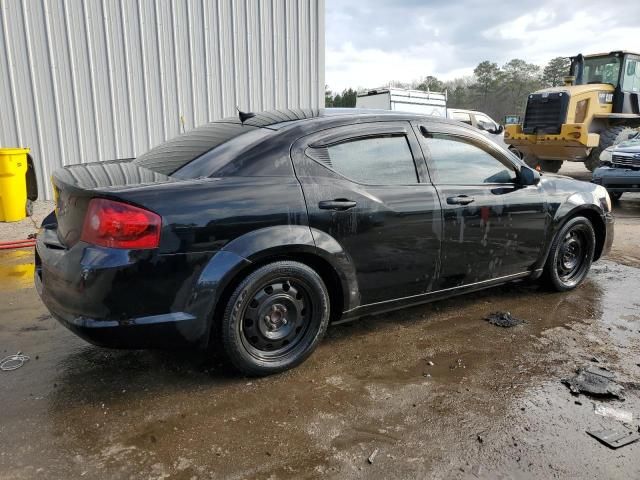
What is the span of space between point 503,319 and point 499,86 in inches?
2225

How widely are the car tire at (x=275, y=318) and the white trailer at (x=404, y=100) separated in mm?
17960

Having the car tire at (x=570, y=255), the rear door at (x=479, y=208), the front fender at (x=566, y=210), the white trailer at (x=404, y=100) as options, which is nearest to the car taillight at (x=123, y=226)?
the rear door at (x=479, y=208)

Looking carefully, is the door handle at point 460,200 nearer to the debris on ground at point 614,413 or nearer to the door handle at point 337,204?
the door handle at point 337,204

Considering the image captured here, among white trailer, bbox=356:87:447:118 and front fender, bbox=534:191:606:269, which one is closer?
front fender, bbox=534:191:606:269

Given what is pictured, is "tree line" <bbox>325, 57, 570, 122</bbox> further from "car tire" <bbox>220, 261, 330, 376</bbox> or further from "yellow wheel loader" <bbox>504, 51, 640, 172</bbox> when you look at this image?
"car tire" <bbox>220, 261, 330, 376</bbox>

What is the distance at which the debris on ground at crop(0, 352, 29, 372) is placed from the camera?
306cm

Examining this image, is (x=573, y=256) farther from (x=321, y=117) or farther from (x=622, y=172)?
(x=622, y=172)

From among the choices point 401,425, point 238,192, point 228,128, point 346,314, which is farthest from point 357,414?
point 228,128

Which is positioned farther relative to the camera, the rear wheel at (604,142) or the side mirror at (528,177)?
the rear wheel at (604,142)

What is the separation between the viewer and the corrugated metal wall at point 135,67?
8172 millimetres

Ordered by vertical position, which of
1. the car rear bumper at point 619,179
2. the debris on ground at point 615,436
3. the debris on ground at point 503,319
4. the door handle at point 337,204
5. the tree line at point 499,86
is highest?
the tree line at point 499,86

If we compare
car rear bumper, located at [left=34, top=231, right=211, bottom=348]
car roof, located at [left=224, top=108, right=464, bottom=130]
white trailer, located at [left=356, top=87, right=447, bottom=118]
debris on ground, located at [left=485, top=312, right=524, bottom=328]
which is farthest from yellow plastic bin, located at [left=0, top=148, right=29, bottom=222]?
white trailer, located at [left=356, top=87, right=447, bottom=118]

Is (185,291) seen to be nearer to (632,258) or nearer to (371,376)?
(371,376)

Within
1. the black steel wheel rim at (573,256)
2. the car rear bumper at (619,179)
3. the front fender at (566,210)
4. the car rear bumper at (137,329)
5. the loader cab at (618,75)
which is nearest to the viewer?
the car rear bumper at (137,329)
